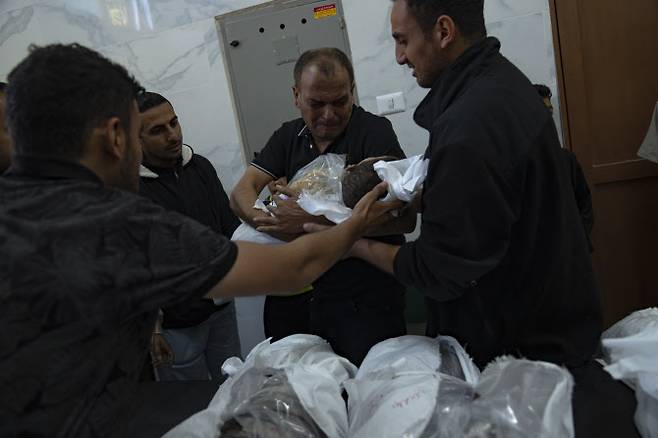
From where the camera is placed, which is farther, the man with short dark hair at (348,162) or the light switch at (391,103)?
the light switch at (391,103)

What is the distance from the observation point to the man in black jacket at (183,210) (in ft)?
7.33

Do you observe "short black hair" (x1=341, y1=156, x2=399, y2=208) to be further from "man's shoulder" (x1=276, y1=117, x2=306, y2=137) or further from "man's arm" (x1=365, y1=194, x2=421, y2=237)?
"man's shoulder" (x1=276, y1=117, x2=306, y2=137)

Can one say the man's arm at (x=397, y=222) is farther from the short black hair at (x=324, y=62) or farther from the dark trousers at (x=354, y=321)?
the short black hair at (x=324, y=62)

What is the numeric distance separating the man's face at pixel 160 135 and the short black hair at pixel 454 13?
4.49 ft

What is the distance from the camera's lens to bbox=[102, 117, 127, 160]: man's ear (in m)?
0.91

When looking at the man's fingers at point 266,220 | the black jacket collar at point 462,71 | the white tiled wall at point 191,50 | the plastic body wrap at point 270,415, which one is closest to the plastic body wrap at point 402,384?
the plastic body wrap at point 270,415

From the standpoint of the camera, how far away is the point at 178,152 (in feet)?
7.59

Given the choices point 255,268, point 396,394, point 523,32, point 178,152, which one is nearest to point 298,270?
point 255,268

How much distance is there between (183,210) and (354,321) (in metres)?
1.03

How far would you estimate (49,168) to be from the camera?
0.86 meters

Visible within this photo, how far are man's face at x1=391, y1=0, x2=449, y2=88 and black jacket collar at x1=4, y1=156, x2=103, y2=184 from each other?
0.74 m

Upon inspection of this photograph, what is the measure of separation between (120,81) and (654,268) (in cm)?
267

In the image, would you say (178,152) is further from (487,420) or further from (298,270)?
(487,420)

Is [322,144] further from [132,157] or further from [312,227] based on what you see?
[132,157]
